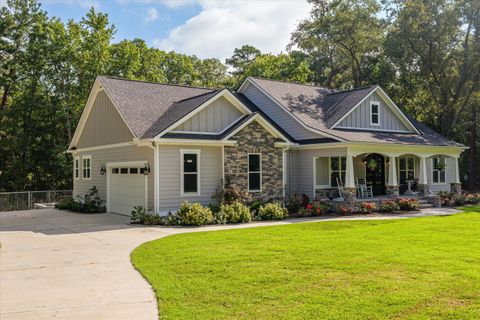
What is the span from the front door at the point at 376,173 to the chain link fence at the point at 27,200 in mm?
17133

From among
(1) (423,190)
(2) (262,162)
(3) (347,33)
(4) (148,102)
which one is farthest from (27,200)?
(3) (347,33)

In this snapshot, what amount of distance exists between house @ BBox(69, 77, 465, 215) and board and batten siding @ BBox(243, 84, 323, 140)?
52 mm

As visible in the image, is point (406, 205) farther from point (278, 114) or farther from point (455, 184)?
point (278, 114)

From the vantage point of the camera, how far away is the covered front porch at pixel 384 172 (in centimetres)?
2085

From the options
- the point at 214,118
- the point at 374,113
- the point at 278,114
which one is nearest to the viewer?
the point at 214,118

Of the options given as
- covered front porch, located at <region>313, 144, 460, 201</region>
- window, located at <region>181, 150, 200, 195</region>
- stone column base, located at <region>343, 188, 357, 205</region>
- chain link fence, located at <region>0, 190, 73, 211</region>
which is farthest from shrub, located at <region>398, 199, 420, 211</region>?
chain link fence, located at <region>0, 190, 73, 211</region>

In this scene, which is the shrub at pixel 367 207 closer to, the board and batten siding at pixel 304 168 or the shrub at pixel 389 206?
the shrub at pixel 389 206

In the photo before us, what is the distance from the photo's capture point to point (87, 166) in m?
23.7

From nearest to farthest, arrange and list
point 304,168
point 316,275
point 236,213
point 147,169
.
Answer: point 316,275 → point 236,213 → point 147,169 → point 304,168

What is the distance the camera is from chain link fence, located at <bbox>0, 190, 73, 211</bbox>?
79.7ft

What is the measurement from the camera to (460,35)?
31.3m

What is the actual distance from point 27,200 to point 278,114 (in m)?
14.5

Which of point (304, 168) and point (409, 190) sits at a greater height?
point (304, 168)

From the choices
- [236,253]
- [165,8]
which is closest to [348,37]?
[165,8]
